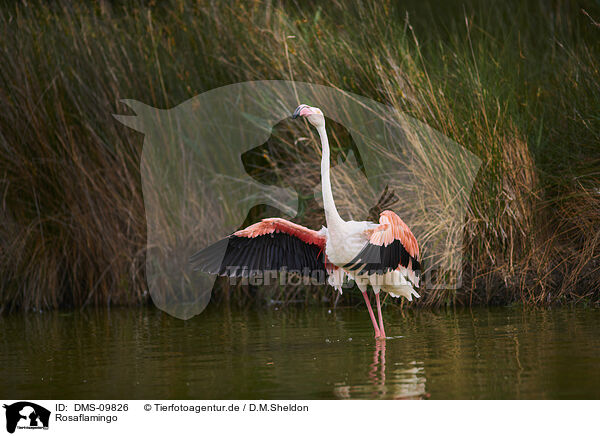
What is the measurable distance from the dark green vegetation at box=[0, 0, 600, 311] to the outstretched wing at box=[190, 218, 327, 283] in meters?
1.90

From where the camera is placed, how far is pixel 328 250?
6.90m

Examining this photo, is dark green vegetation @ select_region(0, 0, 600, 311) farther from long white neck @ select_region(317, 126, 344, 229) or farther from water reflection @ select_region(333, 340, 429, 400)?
water reflection @ select_region(333, 340, 429, 400)

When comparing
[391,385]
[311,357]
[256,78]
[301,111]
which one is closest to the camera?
[391,385]

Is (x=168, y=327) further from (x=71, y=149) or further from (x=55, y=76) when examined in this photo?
(x=55, y=76)

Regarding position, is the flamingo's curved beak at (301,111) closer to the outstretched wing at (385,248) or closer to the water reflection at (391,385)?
the outstretched wing at (385,248)

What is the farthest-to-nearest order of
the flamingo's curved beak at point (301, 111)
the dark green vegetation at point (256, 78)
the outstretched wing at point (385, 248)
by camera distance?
the dark green vegetation at point (256, 78) < the outstretched wing at point (385, 248) < the flamingo's curved beak at point (301, 111)

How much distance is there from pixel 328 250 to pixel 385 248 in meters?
0.47

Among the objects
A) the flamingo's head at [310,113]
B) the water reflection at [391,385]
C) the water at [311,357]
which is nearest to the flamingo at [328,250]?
the flamingo's head at [310,113]

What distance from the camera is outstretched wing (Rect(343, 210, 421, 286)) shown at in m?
6.64

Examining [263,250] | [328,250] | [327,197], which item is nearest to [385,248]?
[328,250]

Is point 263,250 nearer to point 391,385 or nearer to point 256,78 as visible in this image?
Answer: point 391,385

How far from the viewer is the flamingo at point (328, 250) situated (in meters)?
6.73

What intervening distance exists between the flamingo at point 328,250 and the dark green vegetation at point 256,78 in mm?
1544
